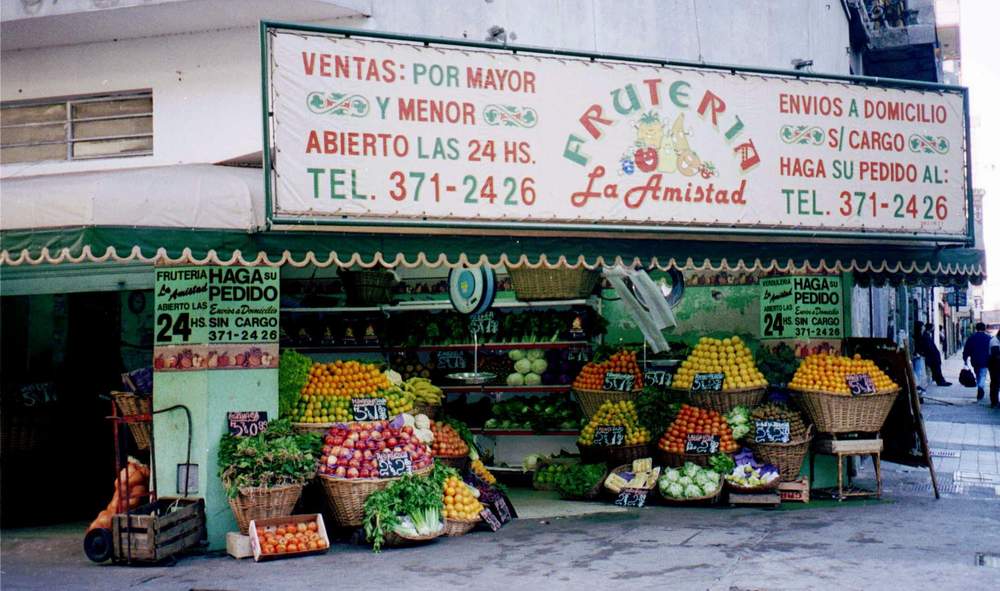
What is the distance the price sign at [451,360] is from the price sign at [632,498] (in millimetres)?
3250

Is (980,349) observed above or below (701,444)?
above

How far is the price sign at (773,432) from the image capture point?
33.1ft

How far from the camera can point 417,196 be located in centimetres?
803

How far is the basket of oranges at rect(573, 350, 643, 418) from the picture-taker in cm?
1130

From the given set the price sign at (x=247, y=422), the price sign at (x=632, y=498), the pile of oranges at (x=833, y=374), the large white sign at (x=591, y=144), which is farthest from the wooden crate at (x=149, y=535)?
the pile of oranges at (x=833, y=374)

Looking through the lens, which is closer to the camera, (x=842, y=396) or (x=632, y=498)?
(x=842, y=396)

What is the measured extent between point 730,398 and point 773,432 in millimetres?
649

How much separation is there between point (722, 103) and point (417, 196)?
334 centimetres

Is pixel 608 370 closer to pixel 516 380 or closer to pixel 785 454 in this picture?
pixel 516 380

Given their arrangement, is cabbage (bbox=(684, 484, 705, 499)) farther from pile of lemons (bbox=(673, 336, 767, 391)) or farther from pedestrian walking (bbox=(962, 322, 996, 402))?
pedestrian walking (bbox=(962, 322, 996, 402))

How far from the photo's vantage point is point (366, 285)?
12023 mm

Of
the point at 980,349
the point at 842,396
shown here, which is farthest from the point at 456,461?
the point at 980,349

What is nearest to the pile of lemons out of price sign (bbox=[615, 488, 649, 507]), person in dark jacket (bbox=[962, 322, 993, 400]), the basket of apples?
price sign (bbox=[615, 488, 649, 507])

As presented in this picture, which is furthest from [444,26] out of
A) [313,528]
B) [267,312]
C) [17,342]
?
[17,342]
